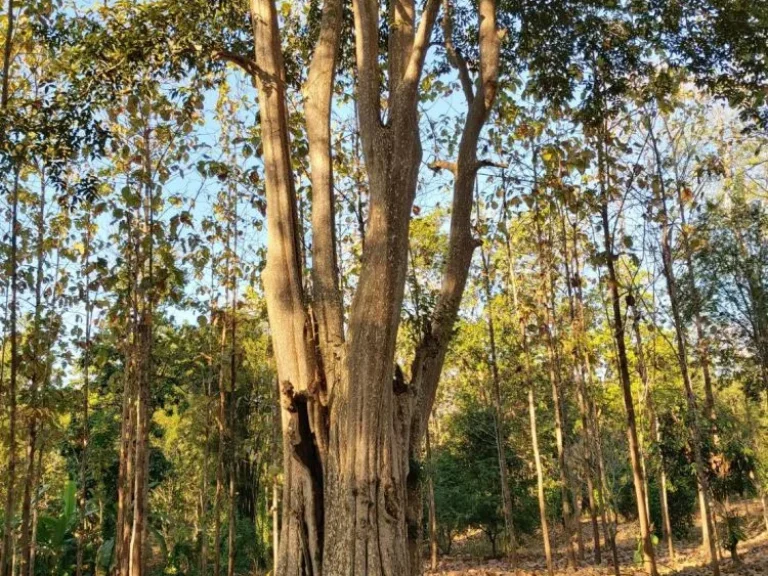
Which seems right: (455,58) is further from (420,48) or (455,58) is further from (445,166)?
(445,166)

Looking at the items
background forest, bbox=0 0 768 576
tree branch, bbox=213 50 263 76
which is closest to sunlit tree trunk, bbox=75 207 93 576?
background forest, bbox=0 0 768 576

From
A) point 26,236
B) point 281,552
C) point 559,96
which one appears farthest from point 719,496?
point 26,236

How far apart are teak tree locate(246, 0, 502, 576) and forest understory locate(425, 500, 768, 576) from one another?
6983mm

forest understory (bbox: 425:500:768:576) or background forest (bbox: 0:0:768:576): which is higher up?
background forest (bbox: 0:0:768:576)

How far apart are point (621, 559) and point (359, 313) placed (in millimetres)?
14283

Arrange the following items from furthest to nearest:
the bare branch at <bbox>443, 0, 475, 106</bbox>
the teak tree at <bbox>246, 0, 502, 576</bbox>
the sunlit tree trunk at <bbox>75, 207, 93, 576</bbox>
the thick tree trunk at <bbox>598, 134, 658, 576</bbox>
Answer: the sunlit tree trunk at <bbox>75, 207, 93, 576</bbox>
the thick tree trunk at <bbox>598, 134, 658, 576</bbox>
the bare branch at <bbox>443, 0, 475, 106</bbox>
the teak tree at <bbox>246, 0, 502, 576</bbox>

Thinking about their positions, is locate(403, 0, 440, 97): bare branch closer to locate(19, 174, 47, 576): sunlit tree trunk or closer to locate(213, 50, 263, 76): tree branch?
locate(213, 50, 263, 76): tree branch

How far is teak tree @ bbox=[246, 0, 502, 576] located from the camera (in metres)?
3.80

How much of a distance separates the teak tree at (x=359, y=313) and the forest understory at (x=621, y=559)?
6.98 meters

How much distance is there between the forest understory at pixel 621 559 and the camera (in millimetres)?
11781

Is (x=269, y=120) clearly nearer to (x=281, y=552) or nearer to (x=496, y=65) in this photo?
(x=496, y=65)

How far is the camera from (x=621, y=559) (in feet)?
51.1

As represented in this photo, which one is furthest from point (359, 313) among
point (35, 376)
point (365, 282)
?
point (35, 376)

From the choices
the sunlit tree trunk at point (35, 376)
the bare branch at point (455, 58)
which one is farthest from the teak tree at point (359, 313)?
the sunlit tree trunk at point (35, 376)
